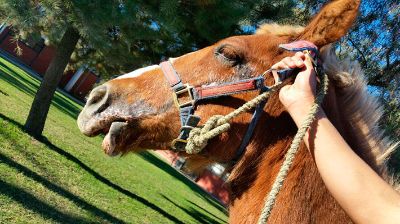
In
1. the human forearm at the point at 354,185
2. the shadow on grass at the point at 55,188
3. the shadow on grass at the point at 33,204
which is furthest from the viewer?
the shadow on grass at the point at 55,188

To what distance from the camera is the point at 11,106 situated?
1148 centimetres

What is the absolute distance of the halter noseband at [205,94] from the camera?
2.49 metres

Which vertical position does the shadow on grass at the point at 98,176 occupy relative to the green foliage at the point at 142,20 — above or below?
below

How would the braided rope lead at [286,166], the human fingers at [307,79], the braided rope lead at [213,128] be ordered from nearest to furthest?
the braided rope lead at [286,166] → the human fingers at [307,79] → the braided rope lead at [213,128]

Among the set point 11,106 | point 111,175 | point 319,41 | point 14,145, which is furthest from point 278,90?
point 11,106

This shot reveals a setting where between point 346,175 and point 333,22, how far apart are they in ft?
3.25

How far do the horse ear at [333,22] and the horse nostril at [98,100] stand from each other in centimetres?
128

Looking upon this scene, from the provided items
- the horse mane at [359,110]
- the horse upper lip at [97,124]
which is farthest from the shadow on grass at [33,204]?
the horse mane at [359,110]

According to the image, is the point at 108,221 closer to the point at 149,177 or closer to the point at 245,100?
the point at 245,100

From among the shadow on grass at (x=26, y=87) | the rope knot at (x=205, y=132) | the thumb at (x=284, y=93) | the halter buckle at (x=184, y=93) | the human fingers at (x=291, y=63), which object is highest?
the human fingers at (x=291, y=63)

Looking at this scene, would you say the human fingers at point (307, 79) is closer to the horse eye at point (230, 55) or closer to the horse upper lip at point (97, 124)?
the horse eye at point (230, 55)

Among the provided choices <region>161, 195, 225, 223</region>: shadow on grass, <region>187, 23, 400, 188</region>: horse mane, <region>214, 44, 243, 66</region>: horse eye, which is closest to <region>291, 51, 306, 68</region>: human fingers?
<region>187, 23, 400, 188</region>: horse mane

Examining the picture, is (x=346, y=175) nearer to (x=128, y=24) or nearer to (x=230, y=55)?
(x=230, y=55)

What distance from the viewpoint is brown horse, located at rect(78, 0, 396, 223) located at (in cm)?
234
